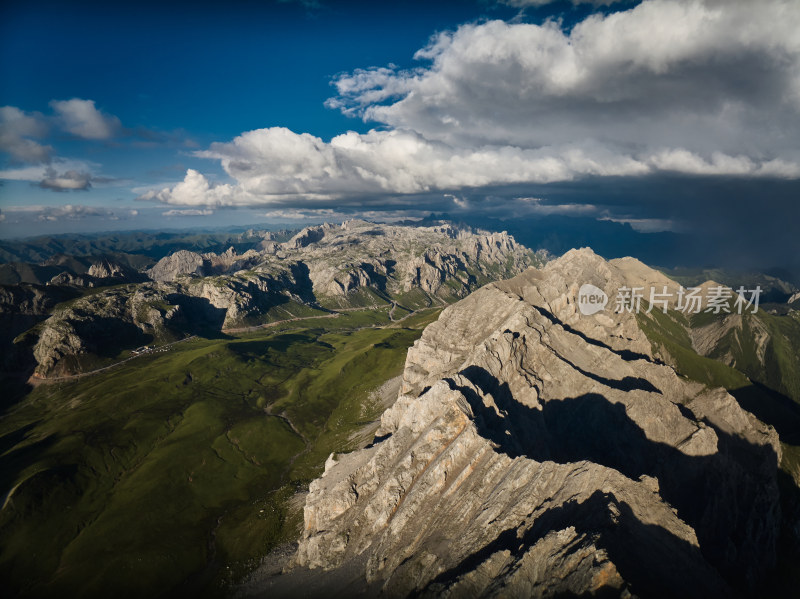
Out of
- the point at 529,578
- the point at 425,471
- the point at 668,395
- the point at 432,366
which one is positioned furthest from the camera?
the point at 432,366

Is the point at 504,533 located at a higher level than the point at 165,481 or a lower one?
higher

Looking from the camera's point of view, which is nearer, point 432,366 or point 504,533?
point 504,533

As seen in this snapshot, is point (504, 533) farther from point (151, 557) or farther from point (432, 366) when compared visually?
point (151, 557)

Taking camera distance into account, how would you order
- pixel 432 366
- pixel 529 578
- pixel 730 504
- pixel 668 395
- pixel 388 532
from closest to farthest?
pixel 529 578 → pixel 388 532 → pixel 730 504 → pixel 668 395 → pixel 432 366

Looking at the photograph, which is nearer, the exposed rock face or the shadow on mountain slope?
the exposed rock face

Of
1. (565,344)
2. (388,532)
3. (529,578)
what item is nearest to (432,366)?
(565,344)

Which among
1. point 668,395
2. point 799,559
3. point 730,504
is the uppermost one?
point 668,395

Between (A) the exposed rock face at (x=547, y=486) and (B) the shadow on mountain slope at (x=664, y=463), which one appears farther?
(B) the shadow on mountain slope at (x=664, y=463)
